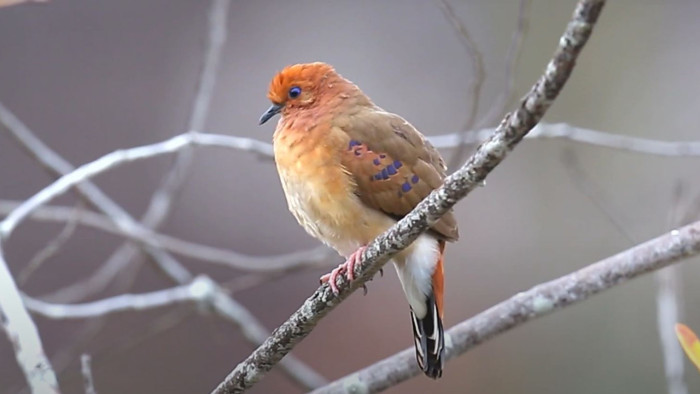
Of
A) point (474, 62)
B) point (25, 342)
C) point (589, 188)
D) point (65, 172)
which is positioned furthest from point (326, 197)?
point (589, 188)

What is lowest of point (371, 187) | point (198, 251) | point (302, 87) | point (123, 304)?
point (371, 187)

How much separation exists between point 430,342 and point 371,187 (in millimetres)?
373

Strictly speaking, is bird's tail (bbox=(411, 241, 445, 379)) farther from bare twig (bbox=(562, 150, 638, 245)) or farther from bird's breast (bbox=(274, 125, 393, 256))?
bare twig (bbox=(562, 150, 638, 245))

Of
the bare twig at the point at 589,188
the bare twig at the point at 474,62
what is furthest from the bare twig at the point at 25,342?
the bare twig at the point at 589,188

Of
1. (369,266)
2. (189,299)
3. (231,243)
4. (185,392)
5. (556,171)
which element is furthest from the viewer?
(556,171)

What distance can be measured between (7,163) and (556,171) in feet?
8.56

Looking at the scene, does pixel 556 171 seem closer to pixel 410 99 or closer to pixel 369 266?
pixel 410 99

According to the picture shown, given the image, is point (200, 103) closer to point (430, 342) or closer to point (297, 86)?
point (297, 86)

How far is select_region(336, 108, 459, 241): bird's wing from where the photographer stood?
214cm

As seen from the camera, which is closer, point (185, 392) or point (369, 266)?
point (369, 266)

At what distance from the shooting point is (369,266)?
1.69 meters

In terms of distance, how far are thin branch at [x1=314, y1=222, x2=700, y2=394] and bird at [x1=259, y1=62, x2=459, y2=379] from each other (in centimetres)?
6

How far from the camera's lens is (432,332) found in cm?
222

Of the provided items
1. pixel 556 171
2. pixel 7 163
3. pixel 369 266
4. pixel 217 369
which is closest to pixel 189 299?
pixel 369 266
